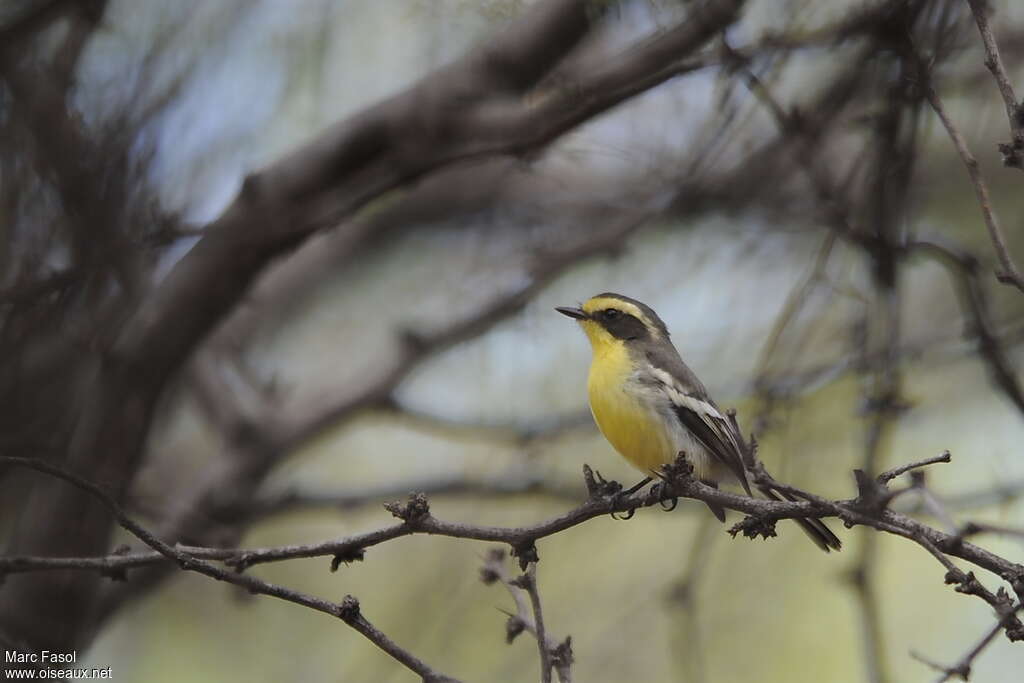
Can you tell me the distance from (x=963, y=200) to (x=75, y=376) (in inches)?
211

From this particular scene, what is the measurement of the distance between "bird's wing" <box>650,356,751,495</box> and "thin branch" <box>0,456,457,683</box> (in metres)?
1.75

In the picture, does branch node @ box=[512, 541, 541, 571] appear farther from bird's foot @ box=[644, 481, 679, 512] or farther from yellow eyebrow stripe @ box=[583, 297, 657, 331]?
yellow eyebrow stripe @ box=[583, 297, 657, 331]

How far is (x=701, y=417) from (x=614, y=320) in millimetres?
Answer: 779

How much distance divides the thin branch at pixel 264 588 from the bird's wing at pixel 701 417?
1.75m

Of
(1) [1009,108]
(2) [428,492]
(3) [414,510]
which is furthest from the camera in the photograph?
(2) [428,492]

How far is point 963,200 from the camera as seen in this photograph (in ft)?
22.9

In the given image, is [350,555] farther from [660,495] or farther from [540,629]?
[660,495]

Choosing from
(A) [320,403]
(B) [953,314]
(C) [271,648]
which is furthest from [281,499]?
(B) [953,314]

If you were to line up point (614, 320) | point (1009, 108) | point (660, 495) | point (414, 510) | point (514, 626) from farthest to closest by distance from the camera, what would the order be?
point (614, 320)
point (660, 495)
point (514, 626)
point (414, 510)
point (1009, 108)

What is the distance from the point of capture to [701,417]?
4031mm

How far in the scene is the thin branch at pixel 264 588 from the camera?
234 cm

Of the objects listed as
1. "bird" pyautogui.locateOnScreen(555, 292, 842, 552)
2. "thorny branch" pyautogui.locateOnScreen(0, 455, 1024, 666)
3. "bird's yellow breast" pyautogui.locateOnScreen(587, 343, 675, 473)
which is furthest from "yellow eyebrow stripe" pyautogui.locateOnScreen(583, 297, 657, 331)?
"thorny branch" pyautogui.locateOnScreen(0, 455, 1024, 666)

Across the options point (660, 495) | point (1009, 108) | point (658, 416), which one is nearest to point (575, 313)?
point (658, 416)

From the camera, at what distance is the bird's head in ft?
15.2
